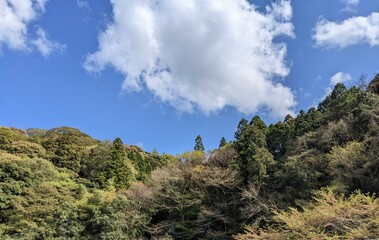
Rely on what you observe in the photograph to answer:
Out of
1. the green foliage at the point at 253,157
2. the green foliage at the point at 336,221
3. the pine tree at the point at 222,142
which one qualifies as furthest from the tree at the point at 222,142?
the green foliage at the point at 336,221

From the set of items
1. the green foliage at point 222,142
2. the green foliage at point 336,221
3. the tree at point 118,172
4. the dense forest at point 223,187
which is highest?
the green foliage at point 222,142

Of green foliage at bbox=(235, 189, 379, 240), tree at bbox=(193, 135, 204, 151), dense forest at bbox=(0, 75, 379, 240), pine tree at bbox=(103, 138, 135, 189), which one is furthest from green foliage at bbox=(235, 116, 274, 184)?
tree at bbox=(193, 135, 204, 151)

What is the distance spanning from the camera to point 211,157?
2684cm

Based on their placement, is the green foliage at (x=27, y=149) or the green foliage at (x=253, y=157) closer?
the green foliage at (x=253, y=157)

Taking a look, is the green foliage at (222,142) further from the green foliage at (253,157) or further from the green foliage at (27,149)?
the green foliage at (27,149)

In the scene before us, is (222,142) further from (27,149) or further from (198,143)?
(27,149)

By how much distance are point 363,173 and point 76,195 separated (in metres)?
18.9

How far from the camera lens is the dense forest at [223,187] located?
18394 millimetres

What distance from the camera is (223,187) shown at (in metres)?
22.4

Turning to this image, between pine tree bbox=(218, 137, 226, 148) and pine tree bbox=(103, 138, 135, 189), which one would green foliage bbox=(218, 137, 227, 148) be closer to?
pine tree bbox=(218, 137, 226, 148)

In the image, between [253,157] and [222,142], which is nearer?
[253,157]

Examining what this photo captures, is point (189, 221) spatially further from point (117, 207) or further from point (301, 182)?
point (301, 182)

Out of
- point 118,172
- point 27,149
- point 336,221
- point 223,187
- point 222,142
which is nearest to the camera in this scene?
point 336,221

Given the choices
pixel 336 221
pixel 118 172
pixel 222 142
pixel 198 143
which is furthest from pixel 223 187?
pixel 198 143
